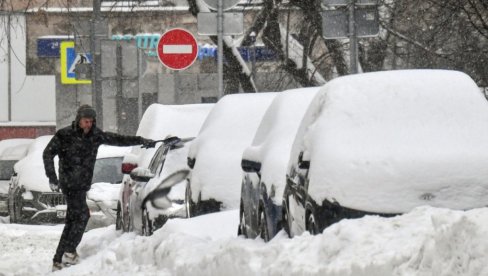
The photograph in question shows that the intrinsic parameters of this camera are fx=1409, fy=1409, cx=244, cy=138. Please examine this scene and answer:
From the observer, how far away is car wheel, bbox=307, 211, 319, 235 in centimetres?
874

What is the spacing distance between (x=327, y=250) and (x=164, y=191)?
700 cm

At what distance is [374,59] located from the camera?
2369 cm

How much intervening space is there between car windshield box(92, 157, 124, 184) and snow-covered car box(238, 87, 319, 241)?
389 inches

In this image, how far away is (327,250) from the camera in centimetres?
735

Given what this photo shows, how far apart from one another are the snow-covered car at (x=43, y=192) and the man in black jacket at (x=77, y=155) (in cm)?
570

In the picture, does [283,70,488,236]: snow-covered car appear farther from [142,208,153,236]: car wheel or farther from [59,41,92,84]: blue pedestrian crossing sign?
[59,41,92,84]: blue pedestrian crossing sign

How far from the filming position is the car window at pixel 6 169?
25.3 metres

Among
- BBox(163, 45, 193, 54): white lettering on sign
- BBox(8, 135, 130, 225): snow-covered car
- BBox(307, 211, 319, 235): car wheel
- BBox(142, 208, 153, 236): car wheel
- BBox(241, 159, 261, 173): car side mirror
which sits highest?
BBox(163, 45, 193, 54): white lettering on sign

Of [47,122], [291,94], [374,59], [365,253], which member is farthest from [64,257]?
[47,122]

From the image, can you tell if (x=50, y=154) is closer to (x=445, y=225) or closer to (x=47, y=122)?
(x=445, y=225)

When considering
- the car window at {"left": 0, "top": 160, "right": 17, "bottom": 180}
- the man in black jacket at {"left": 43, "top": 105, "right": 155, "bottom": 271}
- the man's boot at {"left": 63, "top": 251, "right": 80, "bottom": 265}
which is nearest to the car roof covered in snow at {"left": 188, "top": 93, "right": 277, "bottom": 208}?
the man in black jacket at {"left": 43, "top": 105, "right": 155, "bottom": 271}

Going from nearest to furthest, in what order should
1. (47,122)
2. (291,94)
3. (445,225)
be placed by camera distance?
(445,225) → (291,94) → (47,122)

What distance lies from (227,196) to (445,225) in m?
6.47

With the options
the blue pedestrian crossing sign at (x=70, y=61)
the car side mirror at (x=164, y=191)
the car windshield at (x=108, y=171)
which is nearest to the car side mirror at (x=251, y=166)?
the car side mirror at (x=164, y=191)
